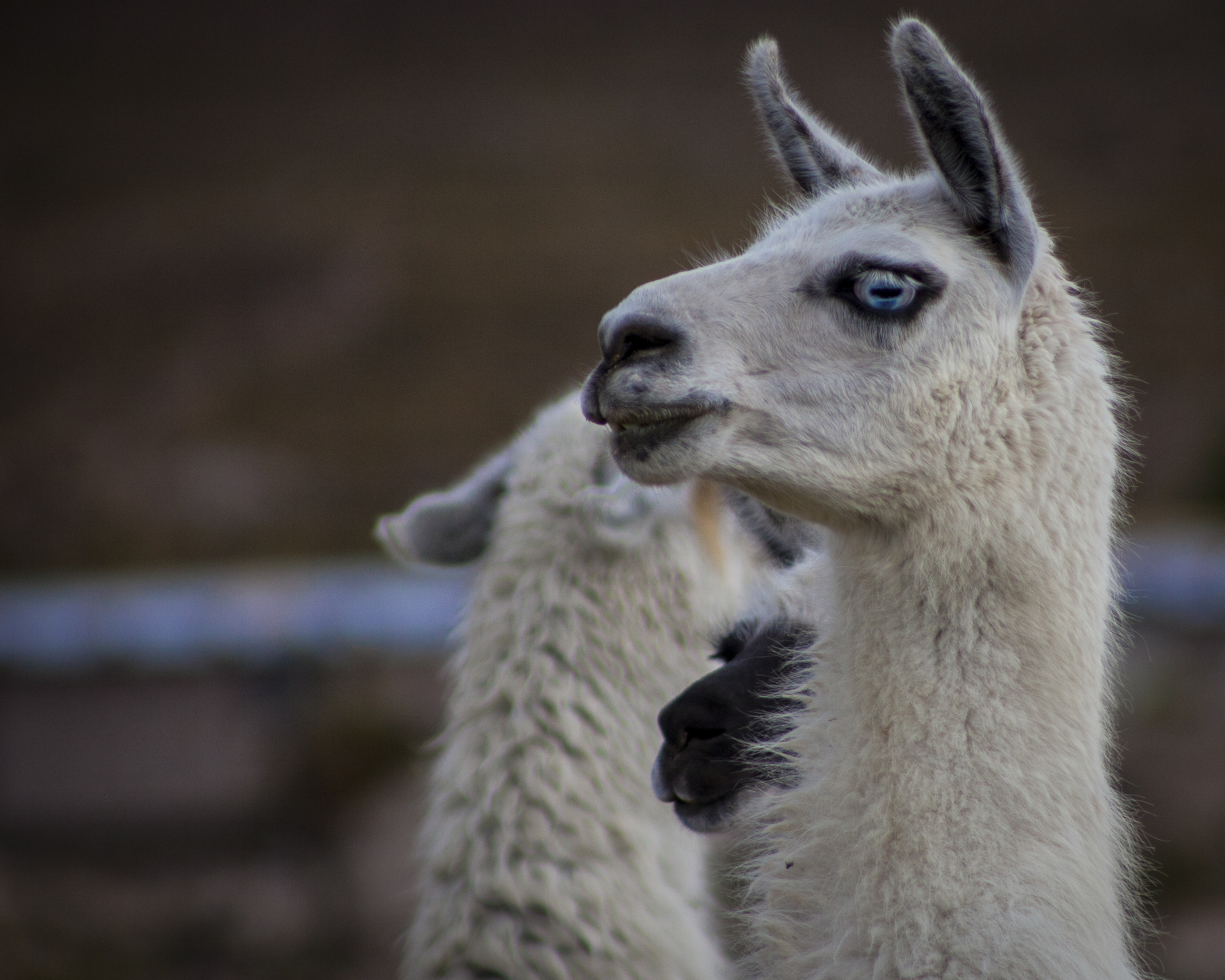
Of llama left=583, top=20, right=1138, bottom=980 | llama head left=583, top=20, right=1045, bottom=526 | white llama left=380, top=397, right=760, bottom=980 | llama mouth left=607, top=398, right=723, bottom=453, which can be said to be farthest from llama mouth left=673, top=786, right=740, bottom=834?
llama mouth left=607, top=398, right=723, bottom=453

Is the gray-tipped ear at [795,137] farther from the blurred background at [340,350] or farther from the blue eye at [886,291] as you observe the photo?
the blurred background at [340,350]

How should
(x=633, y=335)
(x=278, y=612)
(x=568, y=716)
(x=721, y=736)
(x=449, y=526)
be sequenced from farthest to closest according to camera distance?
(x=278, y=612) < (x=449, y=526) < (x=568, y=716) < (x=721, y=736) < (x=633, y=335)

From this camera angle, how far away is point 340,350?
53.5 feet

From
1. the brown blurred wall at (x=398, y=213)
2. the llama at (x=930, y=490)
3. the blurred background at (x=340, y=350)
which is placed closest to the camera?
the llama at (x=930, y=490)

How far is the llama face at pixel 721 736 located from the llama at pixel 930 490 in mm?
221

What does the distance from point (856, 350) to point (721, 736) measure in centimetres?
77

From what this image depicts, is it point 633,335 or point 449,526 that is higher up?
point 449,526

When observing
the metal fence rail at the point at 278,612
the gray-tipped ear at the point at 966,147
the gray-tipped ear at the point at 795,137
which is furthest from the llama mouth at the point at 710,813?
the metal fence rail at the point at 278,612

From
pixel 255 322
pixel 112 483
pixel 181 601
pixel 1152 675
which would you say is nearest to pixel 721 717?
pixel 1152 675

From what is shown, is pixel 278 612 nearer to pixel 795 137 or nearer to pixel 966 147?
pixel 795 137

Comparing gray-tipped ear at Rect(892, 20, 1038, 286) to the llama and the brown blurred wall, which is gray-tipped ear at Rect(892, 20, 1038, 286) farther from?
the brown blurred wall

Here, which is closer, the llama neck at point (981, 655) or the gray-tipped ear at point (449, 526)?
the llama neck at point (981, 655)

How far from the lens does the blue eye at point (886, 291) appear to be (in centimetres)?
178

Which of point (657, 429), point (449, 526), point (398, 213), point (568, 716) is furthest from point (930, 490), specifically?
point (398, 213)
